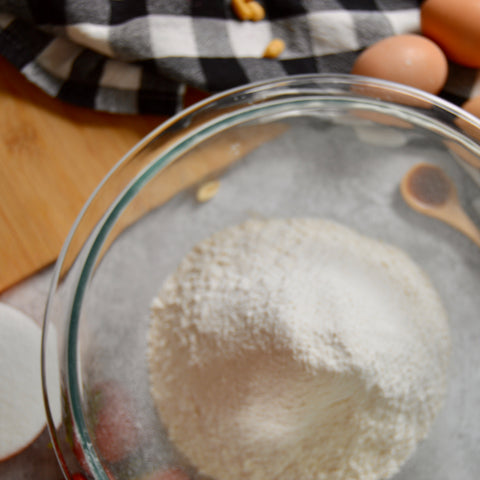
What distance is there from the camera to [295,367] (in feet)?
1.80

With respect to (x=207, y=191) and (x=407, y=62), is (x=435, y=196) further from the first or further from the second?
(x=207, y=191)

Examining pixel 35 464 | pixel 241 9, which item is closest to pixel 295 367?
pixel 35 464

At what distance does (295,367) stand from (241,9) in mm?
503

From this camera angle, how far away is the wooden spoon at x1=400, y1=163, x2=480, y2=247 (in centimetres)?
68

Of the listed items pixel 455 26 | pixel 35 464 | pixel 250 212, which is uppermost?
pixel 455 26

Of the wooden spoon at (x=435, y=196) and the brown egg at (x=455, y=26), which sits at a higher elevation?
the brown egg at (x=455, y=26)

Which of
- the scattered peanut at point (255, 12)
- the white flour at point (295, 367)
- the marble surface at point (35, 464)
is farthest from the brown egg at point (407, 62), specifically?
the marble surface at point (35, 464)

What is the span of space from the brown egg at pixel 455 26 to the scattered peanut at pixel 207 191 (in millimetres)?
371

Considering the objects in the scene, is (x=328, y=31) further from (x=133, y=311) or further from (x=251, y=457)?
(x=251, y=457)

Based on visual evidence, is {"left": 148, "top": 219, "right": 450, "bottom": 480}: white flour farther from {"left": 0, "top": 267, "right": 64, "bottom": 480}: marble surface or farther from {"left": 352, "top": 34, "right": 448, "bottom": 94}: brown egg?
{"left": 352, "top": 34, "right": 448, "bottom": 94}: brown egg

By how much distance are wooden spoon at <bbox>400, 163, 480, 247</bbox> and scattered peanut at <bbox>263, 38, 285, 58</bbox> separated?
252 mm

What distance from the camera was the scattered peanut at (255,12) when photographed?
0.75m

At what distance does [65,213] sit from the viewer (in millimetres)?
698

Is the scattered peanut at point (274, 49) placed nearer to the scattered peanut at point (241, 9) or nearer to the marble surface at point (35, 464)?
the scattered peanut at point (241, 9)
